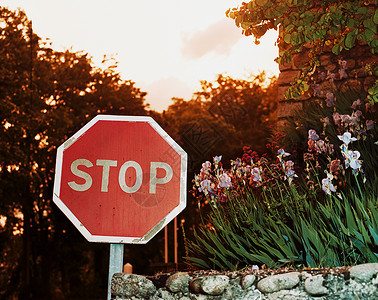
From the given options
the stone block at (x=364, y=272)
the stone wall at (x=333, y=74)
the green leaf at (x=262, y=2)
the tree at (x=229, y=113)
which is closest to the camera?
the stone block at (x=364, y=272)

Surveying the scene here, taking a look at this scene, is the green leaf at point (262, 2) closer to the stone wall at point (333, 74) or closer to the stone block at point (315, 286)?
the stone wall at point (333, 74)

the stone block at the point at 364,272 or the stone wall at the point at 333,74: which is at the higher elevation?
the stone wall at the point at 333,74

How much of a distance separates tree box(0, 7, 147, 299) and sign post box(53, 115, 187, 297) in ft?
53.0

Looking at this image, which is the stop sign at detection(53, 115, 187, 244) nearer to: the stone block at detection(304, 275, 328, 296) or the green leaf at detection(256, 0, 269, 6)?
the stone block at detection(304, 275, 328, 296)

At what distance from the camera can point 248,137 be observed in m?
33.0

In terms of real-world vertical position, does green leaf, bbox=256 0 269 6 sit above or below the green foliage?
above

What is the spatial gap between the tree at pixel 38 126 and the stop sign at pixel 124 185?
53.0 feet

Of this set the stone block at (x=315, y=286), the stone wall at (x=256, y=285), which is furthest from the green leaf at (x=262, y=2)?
the stone block at (x=315, y=286)

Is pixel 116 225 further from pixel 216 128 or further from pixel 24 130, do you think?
pixel 216 128

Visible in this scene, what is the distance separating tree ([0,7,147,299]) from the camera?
2066 centimetres

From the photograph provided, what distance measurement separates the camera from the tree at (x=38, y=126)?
20.7m

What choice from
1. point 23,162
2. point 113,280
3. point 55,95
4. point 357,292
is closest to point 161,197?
point 113,280

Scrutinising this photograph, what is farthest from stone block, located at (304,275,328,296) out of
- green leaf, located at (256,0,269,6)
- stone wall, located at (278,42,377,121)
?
stone wall, located at (278,42,377,121)

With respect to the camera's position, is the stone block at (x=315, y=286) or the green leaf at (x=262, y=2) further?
the green leaf at (x=262, y=2)
